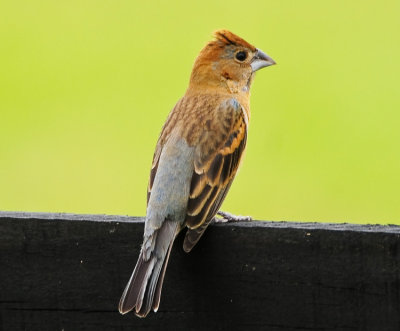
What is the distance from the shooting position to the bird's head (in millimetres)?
5844

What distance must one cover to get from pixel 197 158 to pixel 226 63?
141 cm

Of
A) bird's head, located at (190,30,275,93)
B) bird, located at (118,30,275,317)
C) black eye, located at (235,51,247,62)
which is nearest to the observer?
bird, located at (118,30,275,317)

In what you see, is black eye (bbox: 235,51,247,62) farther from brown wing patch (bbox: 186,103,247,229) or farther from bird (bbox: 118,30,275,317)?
brown wing patch (bbox: 186,103,247,229)

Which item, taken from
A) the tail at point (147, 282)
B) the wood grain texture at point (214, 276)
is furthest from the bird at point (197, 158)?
the wood grain texture at point (214, 276)

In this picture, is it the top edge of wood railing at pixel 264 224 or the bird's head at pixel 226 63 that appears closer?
the top edge of wood railing at pixel 264 224

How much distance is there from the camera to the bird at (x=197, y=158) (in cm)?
368

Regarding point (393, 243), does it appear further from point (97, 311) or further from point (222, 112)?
point (222, 112)

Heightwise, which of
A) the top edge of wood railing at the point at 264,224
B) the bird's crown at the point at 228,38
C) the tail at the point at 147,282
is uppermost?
the bird's crown at the point at 228,38

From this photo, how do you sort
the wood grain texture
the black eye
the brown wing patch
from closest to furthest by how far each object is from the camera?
the wood grain texture → the brown wing patch → the black eye

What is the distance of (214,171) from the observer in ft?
15.3

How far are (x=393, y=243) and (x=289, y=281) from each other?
0.39 m

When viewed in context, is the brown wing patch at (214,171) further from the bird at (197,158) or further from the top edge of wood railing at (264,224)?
the top edge of wood railing at (264,224)

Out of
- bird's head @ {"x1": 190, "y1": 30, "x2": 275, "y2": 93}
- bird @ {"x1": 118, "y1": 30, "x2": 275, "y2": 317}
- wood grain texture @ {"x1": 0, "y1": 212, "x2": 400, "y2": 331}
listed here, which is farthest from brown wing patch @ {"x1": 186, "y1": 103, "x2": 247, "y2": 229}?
A: bird's head @ {"x1": 190, "y1": 30, "x2": 275, "y2": 93}

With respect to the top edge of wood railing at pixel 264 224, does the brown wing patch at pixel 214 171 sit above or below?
below
